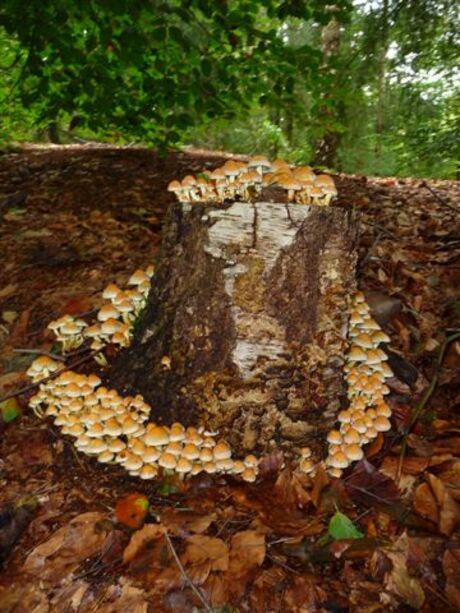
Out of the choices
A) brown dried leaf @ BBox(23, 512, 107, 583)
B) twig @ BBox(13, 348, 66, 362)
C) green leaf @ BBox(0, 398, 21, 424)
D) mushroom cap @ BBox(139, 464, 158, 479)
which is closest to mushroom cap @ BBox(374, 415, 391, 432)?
mushroom cap @ BBox(139, 464, 158, 479)

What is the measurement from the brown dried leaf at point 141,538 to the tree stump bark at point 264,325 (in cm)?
69

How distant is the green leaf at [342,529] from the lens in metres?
2.13

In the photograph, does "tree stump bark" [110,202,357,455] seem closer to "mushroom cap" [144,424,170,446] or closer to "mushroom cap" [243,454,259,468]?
"mushroom cap" [243,454,259,468]

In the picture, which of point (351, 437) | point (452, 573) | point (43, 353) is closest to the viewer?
point (452, 573)

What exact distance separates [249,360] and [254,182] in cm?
114

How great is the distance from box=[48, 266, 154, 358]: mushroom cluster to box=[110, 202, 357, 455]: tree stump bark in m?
0.59

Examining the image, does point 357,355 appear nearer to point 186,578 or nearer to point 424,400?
point 424,400

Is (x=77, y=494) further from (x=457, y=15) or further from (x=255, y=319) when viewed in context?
(x=457, y=15)

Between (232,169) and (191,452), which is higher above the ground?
(232,169)

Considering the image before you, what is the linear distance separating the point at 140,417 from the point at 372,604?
1.56 meters

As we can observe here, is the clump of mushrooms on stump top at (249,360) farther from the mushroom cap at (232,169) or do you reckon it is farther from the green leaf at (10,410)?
the green leaf at (10,410)

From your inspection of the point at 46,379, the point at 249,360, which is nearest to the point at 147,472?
the point at 249,360

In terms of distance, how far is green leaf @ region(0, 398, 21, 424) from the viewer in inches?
124

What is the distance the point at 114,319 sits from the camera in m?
3.26
